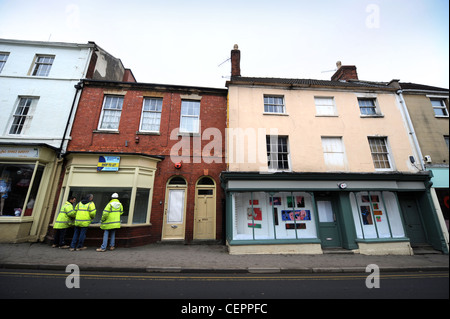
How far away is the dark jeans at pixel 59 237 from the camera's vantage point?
24.2ft

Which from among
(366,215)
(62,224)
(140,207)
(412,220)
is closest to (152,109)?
(140,207)

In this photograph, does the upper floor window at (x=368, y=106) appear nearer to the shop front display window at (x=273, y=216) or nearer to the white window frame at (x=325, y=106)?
the white window frame at (x=325, y=106)

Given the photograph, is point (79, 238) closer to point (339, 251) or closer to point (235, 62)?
point (339, 251)

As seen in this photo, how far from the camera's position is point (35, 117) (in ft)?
31.7

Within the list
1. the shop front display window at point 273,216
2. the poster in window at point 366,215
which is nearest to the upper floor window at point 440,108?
the poster in window at point 366,215

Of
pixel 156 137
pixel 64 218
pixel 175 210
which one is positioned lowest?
pixel 64 218

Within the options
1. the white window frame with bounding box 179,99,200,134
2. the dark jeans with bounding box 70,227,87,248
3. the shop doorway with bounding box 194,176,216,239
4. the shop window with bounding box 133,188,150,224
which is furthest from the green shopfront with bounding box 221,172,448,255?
the dark jeans with bounding box 70,227,87,248

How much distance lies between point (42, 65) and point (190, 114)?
9.60 meters

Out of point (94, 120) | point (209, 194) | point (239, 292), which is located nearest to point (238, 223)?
point (209, 194)

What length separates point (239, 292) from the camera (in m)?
4.13

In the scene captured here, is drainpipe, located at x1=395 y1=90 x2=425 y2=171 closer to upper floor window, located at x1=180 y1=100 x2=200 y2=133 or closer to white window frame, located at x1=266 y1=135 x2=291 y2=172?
white window frame, located at x1=266 y1=135 x2=291 y2=172

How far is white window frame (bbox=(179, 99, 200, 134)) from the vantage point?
33.4 feet

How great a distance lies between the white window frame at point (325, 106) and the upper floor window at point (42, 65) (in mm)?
16055
